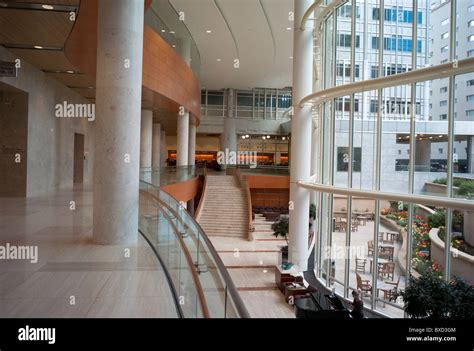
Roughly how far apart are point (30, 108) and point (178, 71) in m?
5.27

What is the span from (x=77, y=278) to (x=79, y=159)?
15.1 meters

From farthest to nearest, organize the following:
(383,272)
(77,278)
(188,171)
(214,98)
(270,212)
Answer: (214,98) → (270,212) → (188,171) → (383,272) → (77,278)

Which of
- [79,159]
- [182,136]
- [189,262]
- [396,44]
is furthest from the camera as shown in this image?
[79,159]

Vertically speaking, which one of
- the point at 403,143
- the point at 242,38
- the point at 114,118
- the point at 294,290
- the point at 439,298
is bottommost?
the point at 294,290

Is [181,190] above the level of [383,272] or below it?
above

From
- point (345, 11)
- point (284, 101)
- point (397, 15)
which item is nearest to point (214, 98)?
point (284, 101)

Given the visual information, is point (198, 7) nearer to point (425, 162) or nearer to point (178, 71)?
point (178, 71)

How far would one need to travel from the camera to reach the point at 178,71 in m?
14.9

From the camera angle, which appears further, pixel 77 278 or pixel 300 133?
pixel 300 133

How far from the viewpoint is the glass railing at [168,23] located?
41.5ft

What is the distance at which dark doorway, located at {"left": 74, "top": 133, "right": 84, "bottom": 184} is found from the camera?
18297mm

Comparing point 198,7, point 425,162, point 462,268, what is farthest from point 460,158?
point 198,7

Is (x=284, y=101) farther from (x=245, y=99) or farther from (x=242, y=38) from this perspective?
(x=242, y=38)

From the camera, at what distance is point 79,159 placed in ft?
60.6
